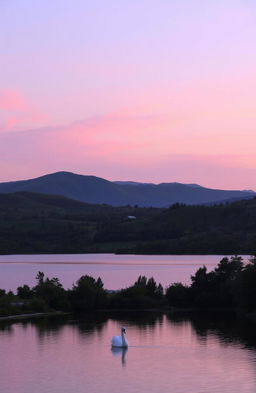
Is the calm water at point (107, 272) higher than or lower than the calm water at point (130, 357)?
higher

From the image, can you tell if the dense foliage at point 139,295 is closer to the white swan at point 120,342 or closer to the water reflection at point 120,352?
the white swan at point 120,342

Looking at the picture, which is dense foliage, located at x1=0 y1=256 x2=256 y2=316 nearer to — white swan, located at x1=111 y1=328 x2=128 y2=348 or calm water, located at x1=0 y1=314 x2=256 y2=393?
calm water, located at x1=0 y1=314 x2=256 y2=393

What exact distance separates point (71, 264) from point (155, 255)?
37.2 m

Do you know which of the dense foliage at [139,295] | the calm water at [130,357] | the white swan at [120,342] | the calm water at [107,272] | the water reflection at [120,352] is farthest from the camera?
the calm water at [107,272]

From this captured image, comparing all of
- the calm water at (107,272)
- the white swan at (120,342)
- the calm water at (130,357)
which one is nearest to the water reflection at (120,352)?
the calm water at (130,357)

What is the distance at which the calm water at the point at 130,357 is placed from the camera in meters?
40.9

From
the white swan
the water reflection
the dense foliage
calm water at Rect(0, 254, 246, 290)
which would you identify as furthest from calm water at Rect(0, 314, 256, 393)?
calm water at Rect(0, 254, 246, 290)

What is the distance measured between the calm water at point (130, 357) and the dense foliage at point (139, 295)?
6.99 meters

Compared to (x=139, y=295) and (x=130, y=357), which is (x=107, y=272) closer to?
(x=139, y=295)

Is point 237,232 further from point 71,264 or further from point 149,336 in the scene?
point 149,336

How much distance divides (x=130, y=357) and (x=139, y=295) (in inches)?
1155

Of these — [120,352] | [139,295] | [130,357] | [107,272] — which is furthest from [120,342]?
[107,272]

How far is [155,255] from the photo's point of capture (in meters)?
185

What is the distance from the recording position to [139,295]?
7944 cm
